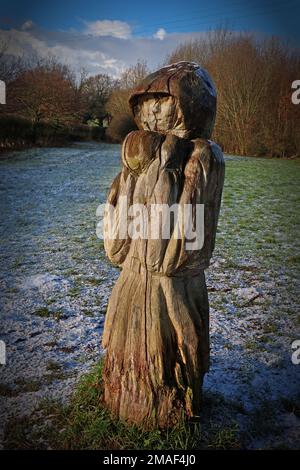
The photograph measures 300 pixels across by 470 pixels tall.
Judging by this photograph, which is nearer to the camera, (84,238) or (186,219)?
(186,219)

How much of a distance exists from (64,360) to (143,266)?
186 centimetres

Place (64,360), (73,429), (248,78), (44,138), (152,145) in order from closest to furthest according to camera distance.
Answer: (152,145) < (73,429) < (64,360) < (248,78) < (44,138)

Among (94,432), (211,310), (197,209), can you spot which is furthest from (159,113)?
(211,310)

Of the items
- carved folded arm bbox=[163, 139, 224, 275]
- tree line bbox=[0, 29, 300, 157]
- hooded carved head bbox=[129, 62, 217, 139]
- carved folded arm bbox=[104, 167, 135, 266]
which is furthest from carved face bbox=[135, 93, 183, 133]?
tree line bbox=[0, 29, 300, 157]

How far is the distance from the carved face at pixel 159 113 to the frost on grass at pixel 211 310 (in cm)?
210

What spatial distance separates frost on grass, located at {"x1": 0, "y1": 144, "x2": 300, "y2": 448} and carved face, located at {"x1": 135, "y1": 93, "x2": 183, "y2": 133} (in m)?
2.10

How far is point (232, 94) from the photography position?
875 inches

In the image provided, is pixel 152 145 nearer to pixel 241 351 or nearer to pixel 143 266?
pixel 143 266

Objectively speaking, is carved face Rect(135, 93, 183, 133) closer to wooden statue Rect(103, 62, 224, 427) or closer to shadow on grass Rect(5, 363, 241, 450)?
wooden statue Rect(103, 62, 224, 427)

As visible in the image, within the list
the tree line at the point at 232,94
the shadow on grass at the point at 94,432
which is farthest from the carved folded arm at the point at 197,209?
the tree line at the point at 232,94

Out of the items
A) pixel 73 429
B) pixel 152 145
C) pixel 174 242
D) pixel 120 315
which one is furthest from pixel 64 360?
pixel 152 145

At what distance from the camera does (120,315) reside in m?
2.30

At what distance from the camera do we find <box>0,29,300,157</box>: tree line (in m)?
19.8

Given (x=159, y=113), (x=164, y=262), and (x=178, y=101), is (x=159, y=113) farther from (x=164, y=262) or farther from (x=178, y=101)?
(x=164, y=262)
